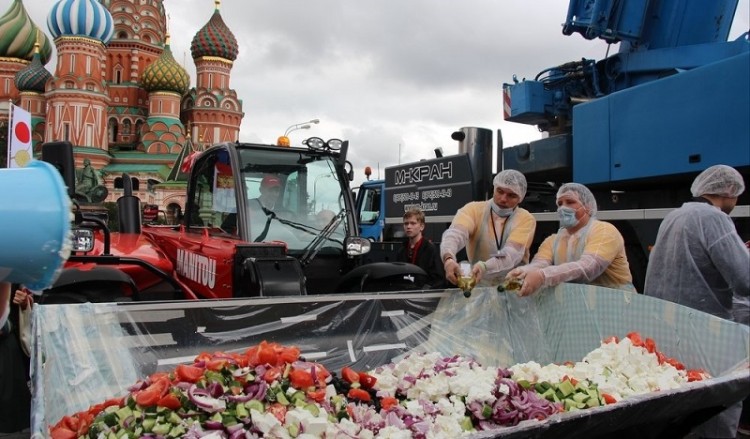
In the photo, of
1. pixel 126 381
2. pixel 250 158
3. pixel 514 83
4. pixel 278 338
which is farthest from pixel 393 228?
pixel 126 381

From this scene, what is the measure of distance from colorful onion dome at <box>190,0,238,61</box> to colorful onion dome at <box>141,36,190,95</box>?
13.8 feet

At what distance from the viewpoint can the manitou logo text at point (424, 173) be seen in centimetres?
906

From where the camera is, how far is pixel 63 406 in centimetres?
275

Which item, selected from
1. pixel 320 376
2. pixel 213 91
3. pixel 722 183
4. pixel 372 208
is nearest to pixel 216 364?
pixel 320 376

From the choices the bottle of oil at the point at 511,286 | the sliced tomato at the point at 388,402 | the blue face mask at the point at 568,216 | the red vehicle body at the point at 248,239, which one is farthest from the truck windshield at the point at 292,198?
the sliced tomato at the point at 388,402

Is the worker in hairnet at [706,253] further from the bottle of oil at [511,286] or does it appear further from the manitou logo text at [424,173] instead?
the manitou logo text at [424,173]

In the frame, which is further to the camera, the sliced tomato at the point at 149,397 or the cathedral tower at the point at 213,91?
the cathedral tower at the point at 213,91

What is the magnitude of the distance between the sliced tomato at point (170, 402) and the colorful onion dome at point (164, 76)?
189ft

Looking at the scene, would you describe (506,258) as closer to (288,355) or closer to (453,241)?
(453,241)

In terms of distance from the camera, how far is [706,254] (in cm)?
359

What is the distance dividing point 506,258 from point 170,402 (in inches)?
115

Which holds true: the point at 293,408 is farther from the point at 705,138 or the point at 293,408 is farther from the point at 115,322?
the point at 705,138

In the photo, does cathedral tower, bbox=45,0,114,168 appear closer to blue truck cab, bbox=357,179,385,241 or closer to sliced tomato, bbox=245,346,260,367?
blue truck cab, bbox=357,179,385,241

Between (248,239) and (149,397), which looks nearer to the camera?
(149,397)
